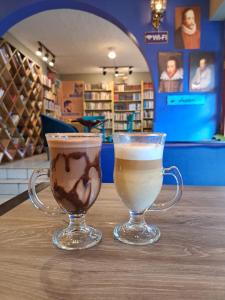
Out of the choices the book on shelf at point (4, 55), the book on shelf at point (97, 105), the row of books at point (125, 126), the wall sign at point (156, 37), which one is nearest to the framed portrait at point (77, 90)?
the book on shelf at point (97, 105)

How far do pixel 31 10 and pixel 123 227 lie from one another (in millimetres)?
2208

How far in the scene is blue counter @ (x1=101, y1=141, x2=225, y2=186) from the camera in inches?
46.5

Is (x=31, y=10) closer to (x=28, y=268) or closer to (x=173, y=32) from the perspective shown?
(x=173, y=32)

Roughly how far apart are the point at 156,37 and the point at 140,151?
1.74m

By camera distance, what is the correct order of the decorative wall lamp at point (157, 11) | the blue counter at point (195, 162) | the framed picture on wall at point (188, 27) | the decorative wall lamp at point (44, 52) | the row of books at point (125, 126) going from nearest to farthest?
the blue counter at point (195, 162), the decorative wall lamp at point (157, 11), the framed picture on wall at point (188, 27), the decorative wall lamp at point (44, 52), the row of books at point (125, 126)

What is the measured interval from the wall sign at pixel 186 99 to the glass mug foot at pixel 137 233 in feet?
5.26

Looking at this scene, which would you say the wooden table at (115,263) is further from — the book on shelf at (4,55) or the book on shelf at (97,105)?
the book on shelf at (97,105)

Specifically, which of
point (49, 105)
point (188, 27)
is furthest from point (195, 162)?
point (49, 105)

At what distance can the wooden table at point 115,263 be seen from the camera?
0.91ft

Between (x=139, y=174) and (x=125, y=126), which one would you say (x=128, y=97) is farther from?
(x=139, y=174)

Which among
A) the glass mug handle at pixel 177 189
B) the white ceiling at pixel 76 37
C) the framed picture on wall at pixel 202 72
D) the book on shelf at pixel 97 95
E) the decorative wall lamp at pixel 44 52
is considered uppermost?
the white ceiling at pixel 76 37

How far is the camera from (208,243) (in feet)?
1.31

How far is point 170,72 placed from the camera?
1.89 meters

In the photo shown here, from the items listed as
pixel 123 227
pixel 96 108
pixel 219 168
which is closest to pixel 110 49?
pixel 96 108
